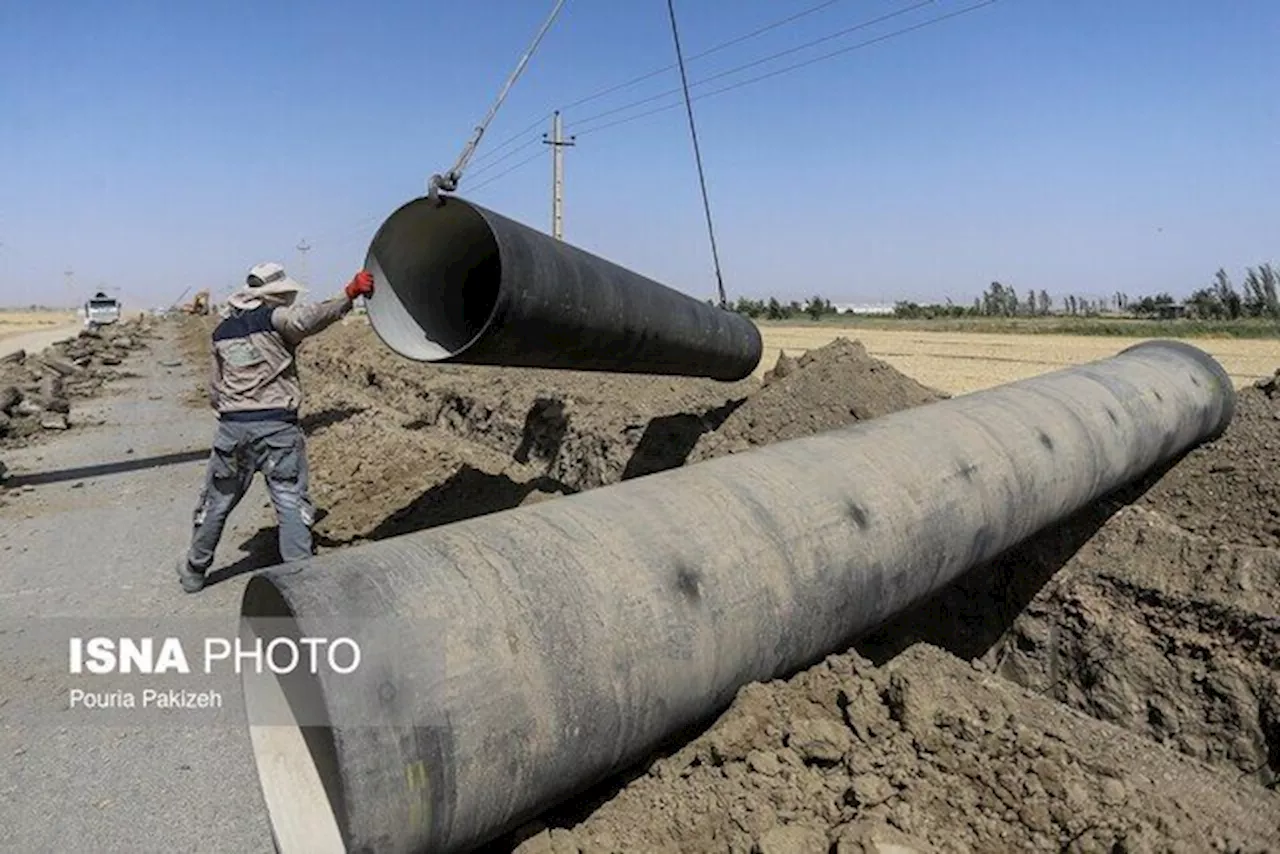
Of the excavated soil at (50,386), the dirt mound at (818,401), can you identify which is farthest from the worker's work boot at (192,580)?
the excavated soil at (50,386)

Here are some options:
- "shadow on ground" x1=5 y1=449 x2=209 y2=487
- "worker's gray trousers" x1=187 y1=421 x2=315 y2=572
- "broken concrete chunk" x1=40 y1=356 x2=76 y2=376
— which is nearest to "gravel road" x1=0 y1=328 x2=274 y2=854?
"shadow on ground" x1=5 y1=449 x2=209 y2=487

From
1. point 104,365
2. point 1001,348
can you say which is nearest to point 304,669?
point 104,365

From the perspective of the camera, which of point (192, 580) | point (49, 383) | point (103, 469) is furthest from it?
point (49, 383)

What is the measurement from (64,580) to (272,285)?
8.03ft

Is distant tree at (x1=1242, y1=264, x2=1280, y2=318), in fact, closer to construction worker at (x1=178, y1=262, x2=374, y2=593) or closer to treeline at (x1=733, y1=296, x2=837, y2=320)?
treeline at (x1=733, y1=296, x2=837, y2=320)

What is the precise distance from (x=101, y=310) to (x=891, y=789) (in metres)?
57.3

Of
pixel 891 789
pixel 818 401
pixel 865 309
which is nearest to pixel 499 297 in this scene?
pixel 891 789

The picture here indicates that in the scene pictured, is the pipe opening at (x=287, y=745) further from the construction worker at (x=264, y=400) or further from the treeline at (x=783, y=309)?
the treeline at (x=783, y=309)

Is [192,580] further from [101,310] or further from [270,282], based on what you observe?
[101,310]

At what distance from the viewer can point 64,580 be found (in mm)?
5539

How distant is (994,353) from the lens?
28047mm

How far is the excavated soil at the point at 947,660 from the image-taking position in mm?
2377

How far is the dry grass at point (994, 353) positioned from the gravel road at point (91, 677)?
41.1ft

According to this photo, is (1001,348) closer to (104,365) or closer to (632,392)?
(632,392)
